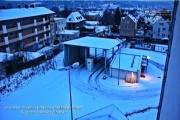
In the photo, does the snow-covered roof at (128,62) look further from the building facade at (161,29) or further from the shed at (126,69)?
the building facade at (161,29)

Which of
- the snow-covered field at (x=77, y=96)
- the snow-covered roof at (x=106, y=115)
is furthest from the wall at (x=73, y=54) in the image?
the snow-covered roof at (x=106, y=115)

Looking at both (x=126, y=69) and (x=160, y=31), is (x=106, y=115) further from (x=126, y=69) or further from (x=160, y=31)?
(x=160, y=31)

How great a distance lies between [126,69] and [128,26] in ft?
42.0

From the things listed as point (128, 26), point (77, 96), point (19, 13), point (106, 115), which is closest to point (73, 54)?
point (77, 96)

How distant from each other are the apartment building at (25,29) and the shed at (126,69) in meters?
7.98

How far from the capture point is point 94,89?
9.32 metres

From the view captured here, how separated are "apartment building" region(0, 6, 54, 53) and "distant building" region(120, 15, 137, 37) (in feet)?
29.4

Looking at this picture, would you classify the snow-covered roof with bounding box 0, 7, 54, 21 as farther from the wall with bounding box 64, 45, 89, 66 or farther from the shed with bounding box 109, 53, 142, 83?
the shed with bounding box 109, 53, 142, 83

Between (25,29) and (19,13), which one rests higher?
(19,13)

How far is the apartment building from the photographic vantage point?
46.6 ft

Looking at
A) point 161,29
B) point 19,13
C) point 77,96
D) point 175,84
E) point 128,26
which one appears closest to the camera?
point 175,84

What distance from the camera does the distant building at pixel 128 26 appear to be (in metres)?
21.4

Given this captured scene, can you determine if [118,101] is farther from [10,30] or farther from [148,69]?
[10,30]

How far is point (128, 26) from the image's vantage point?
71.4 feet
